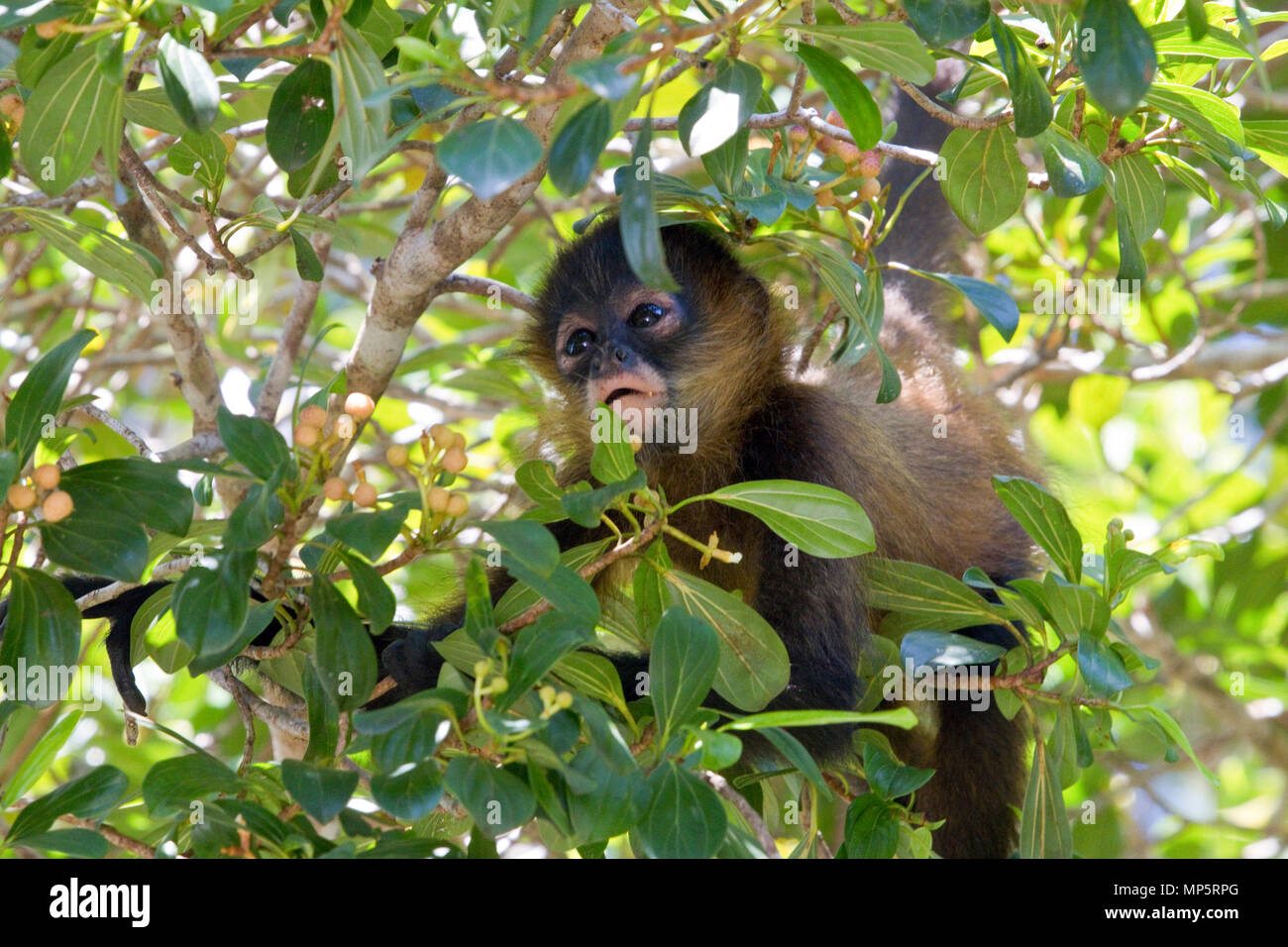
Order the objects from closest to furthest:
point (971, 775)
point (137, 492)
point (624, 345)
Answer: point (137, 492), point (624, 345), point (971, 775)

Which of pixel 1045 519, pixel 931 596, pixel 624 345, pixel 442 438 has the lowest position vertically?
pixel 931 596

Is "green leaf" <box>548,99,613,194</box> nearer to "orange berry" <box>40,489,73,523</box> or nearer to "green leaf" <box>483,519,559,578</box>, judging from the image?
"green leaf" <box>483,519,559,578</box>

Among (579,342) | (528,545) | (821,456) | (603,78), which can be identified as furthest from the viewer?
(579,342)

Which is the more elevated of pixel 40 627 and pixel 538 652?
pixel 40 627

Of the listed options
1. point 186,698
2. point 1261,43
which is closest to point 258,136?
point 186,698

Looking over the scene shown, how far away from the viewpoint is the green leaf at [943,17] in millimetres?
2295

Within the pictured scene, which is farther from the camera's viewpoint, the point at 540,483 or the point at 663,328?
the point at 663,328

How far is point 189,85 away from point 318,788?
1153mm

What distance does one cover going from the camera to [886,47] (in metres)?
2.40

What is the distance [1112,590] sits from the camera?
2.69 m

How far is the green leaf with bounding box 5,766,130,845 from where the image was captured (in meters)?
2.20

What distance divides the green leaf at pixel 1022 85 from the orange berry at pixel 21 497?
1.93 m

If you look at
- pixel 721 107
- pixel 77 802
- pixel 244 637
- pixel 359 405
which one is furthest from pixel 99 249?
pixel 721 107

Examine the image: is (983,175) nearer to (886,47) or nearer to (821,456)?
(886,47)
